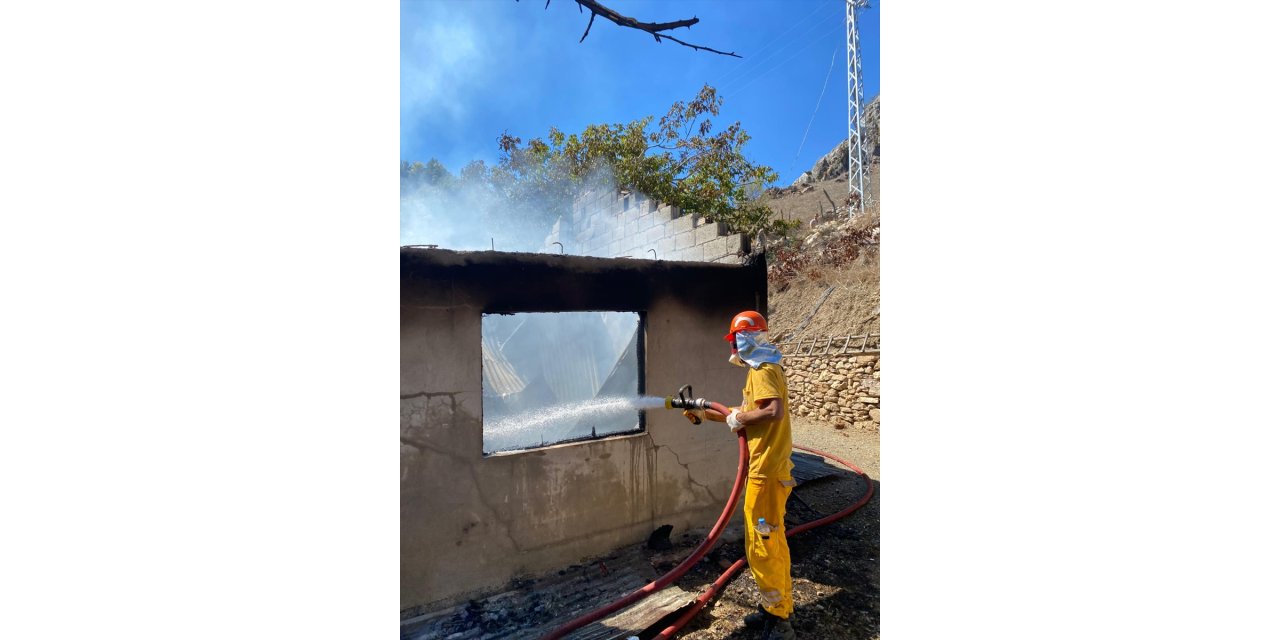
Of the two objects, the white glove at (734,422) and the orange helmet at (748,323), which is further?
the orange helmet at (748,323)

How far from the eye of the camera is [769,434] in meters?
3.42

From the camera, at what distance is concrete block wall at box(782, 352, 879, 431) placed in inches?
419

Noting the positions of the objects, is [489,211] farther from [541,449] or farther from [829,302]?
[541,449]

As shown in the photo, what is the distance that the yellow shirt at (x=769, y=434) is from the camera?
339cm

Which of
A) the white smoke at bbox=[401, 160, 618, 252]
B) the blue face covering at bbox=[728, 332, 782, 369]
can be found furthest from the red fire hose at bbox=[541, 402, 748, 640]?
the white smoke at bbox=[401, 160, 618, 252]

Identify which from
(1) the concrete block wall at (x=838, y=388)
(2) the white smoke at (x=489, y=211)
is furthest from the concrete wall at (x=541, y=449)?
(2) the white smoke at (x=489, y=211)

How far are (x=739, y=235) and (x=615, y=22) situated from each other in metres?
3.55

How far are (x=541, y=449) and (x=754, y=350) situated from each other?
74.1 inches

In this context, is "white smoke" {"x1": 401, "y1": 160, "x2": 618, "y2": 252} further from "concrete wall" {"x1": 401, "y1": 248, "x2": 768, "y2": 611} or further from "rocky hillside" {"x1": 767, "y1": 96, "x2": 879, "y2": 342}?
"rocky hillside" {"x1": 767, "y1": 96, "x2": 879, "y2": 342}

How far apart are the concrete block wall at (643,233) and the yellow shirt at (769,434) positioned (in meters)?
2.09

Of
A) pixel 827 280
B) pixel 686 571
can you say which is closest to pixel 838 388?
pixel 827 280

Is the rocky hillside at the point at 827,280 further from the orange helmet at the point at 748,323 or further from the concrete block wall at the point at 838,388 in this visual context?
the orange helmet at the point at 748,323

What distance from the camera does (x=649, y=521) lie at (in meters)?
4.73

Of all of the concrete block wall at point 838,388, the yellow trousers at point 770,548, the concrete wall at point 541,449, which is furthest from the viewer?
the concrete block wall at point 838,388
